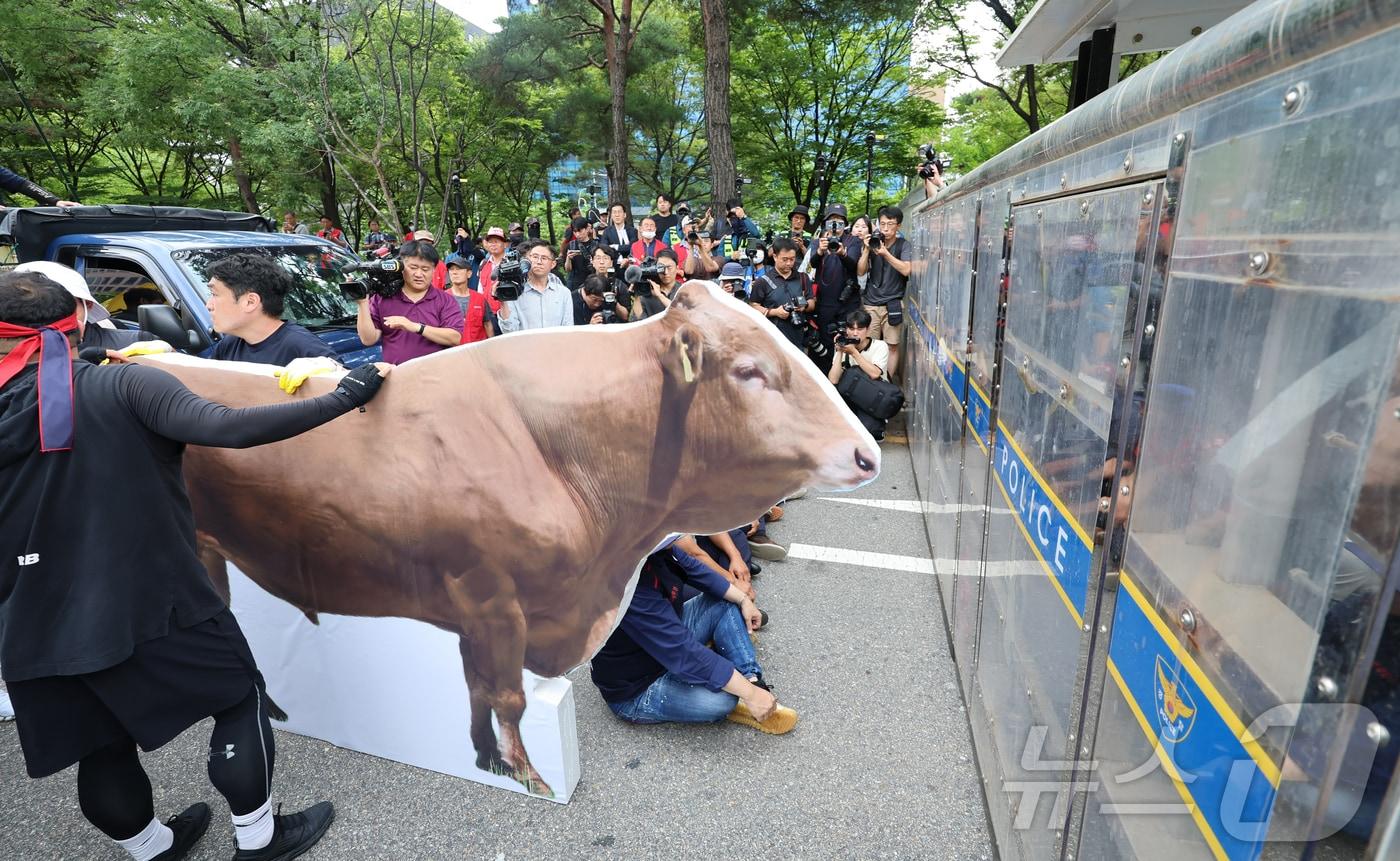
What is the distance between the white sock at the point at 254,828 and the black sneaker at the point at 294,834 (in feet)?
0.07

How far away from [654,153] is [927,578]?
1970 centimetres

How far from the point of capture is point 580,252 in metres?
→ 6.98

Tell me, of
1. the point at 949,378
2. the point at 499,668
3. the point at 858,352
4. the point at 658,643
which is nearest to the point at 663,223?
the point at 858,352

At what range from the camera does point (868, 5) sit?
45.0 ft

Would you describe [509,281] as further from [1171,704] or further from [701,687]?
[1171,704]

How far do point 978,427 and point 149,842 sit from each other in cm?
318

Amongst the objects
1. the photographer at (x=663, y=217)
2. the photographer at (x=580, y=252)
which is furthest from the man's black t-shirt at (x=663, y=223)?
the photographer at (x=580, y=252)

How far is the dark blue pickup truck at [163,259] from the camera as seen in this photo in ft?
14.4

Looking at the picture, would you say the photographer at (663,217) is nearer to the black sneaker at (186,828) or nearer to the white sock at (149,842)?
the black sneaker at (186,828)

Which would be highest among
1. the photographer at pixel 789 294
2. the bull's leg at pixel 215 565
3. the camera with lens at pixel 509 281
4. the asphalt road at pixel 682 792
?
the camera with lens at pixel 509 281

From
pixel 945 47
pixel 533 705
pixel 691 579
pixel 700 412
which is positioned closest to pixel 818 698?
pixel 691 579

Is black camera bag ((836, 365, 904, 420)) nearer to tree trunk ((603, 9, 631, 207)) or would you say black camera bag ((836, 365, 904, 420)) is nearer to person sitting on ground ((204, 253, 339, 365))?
person sitting on ground ((204, 253, 339, 365))

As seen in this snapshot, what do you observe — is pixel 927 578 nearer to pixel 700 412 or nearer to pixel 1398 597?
pixel 700 412

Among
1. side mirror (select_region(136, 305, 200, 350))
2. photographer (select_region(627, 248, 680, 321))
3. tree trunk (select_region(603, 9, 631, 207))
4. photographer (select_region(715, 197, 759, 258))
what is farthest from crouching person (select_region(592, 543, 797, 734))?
tree trunk (select_region(603, 9, 631, 207))
